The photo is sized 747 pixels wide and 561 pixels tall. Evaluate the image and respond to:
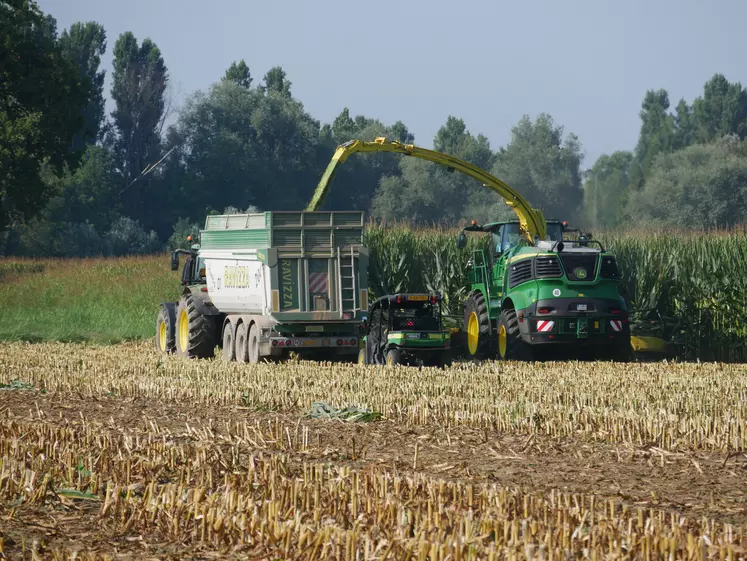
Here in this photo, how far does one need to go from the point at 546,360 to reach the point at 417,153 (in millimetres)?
4613

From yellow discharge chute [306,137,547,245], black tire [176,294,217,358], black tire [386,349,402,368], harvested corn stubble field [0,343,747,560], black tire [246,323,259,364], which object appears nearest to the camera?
harvested corn stubble field [0,343,747,560]

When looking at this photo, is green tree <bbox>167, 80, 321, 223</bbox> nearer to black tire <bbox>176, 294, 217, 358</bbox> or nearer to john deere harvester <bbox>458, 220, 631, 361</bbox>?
black tire <bbox>176, 294, 217, 358</bbox>

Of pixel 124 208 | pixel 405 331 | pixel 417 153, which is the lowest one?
pixel 405 331

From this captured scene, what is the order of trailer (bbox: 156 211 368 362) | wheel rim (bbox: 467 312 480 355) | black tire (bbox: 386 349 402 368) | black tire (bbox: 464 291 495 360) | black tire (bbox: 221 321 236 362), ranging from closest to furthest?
black tire (bbox: 386 349 402 368)
trailer (bbox: 156 211 368 362)
black tire (bbox: 221 321 236 362)
black tire (bbox: 464 291 495 360)
wheel rim (bbox: 467 312 480 355)

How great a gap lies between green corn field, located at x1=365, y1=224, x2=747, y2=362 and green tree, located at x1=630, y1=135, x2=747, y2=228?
38105mm

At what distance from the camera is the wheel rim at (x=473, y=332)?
2162cm

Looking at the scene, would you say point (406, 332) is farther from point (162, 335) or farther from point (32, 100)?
point (32, 100)

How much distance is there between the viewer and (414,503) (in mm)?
7648

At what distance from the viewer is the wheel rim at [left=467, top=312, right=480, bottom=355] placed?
21625 millimetres

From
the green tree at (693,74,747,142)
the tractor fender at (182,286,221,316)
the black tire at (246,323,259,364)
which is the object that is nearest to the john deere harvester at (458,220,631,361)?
the black tire at (246,323,259,364)

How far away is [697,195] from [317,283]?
49.6m

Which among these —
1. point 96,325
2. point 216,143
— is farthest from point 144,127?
point 96,325

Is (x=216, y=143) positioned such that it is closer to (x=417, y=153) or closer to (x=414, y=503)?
(x=417, y=153)

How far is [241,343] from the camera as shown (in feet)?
65.1
